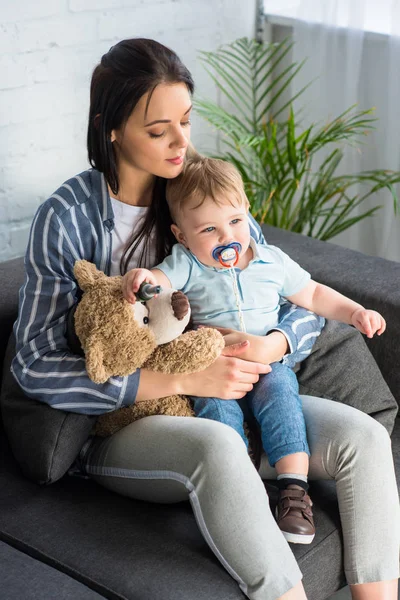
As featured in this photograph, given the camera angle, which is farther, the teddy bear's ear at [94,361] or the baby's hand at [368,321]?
the baby's hand at [368,321]

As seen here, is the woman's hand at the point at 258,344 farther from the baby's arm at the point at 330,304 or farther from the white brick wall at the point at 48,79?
the white brick wall at the point at 48,79

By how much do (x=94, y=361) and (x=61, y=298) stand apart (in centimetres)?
17

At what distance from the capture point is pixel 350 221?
2.70m

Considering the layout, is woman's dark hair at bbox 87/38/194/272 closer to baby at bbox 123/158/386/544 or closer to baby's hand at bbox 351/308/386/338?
baby at bbox 123/158/386/544

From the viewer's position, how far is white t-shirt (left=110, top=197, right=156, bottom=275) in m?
1.64

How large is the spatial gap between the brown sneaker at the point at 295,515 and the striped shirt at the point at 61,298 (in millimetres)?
322

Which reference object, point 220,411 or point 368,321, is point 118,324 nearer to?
point 220,411

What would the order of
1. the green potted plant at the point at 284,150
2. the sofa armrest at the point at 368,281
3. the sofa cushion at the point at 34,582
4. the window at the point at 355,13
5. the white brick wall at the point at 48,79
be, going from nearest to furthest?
1. the sofa cushion at the point at 34,582
2. the sofa armrest at the point at 368,281
3. the white brick wall at the point at 48,79
4. the green potted plant at the point at 284,150
5. the window at the point at 355,13

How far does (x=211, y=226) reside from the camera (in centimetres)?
158

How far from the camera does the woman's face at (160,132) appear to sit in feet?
5.00

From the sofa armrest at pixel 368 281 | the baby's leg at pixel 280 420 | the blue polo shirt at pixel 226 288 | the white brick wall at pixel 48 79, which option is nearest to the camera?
the baby's leg at pixel 280 420

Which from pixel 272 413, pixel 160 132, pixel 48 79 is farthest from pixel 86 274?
pixel 48 79

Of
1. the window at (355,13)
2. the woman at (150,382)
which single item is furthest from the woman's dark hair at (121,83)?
the window at (355,13)

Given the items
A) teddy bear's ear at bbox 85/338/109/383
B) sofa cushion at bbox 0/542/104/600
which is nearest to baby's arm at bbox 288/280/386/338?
teddy bear's ear at bbox 85/338/109/383
